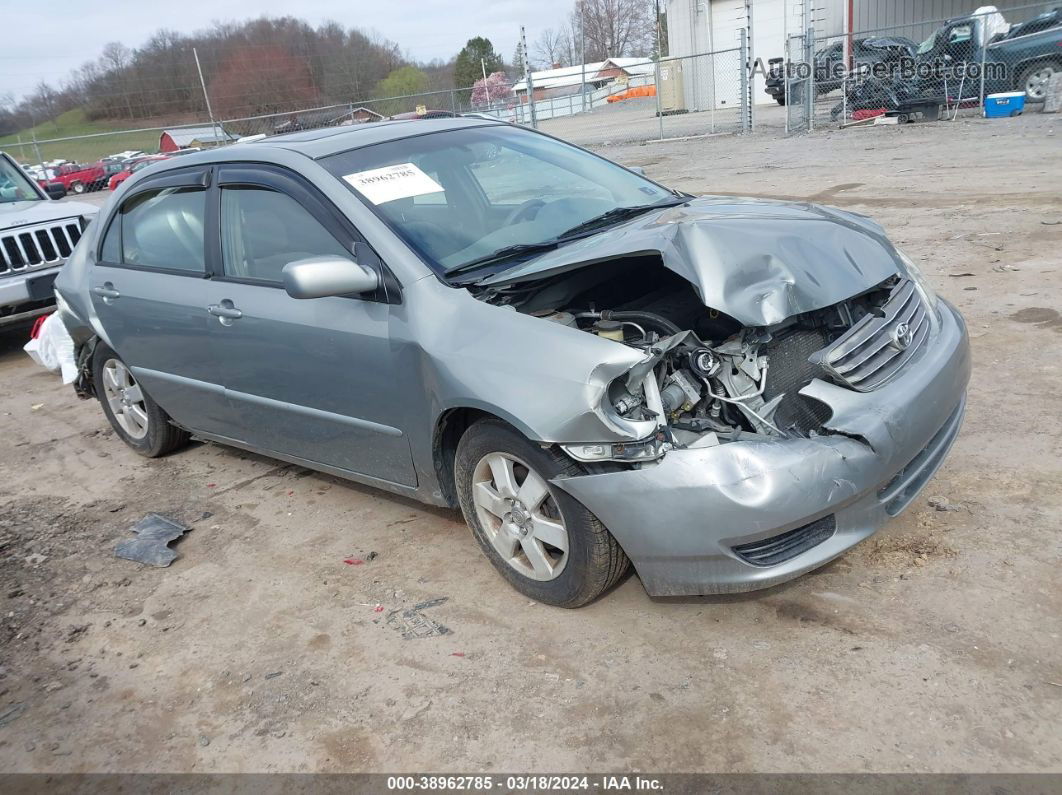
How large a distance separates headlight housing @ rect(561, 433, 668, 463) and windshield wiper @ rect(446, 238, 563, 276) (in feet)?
3.15

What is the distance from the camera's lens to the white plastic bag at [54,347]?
678cm

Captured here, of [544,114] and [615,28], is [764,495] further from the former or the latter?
[615,28]

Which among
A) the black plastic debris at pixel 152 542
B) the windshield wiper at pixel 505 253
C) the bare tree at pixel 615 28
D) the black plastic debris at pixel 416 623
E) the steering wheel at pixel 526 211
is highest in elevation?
the bare tree at pixel 615 28

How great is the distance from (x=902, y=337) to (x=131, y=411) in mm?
4346

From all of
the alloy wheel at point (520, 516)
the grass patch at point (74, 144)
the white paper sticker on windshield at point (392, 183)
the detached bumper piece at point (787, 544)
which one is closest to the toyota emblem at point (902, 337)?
the detached bumper piece at point (787, 544)

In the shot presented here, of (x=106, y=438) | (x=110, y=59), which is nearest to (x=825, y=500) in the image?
(x=106, y=438)

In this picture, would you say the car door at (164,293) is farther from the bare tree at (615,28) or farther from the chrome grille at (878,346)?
the bare tree at (615,28)

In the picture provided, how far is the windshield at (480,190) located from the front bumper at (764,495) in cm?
124

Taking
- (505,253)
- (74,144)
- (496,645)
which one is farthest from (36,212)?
(74,144)

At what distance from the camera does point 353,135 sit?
4047 millimetres

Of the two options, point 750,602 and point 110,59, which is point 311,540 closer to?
point 750,602

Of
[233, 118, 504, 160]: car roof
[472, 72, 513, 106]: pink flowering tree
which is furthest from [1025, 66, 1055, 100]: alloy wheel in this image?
[233, 118, 504, 160]: car roof

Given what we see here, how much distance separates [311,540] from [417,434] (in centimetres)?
102

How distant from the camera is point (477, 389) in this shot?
9.79 ft
